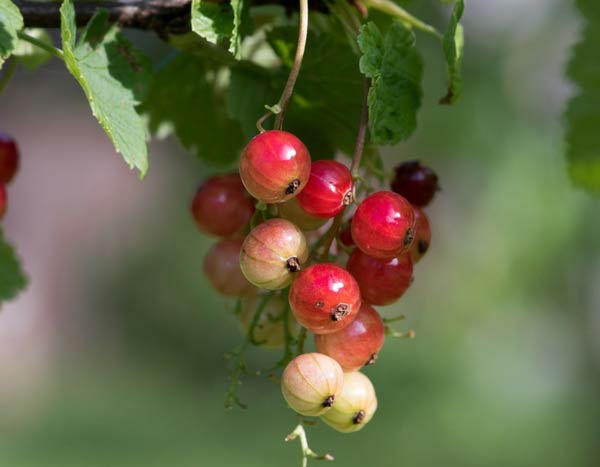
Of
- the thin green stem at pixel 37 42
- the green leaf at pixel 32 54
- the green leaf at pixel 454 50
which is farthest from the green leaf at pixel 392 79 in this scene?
the green leaf at pixel 32 54

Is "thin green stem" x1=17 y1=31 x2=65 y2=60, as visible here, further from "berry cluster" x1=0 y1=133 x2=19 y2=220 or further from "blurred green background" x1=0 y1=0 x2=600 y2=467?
"blurred green background" x1=0 y1=0 x2=600 y2=467

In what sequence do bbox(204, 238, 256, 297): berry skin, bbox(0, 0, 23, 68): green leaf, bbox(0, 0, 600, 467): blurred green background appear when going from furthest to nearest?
bbox(0, 0, 600, 467): blurred green background < bbox(204, 238, 256, 297): berry skin < bbox(0, 0, 23, 68): green leaf

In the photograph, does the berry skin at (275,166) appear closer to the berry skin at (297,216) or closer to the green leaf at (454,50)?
the berry skin at (297,216)

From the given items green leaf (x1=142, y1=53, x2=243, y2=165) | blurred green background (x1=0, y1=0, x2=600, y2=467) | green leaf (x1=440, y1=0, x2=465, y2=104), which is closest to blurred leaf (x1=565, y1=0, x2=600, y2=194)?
green leaf (x1=440, y1=0, x2=465, y2=104)

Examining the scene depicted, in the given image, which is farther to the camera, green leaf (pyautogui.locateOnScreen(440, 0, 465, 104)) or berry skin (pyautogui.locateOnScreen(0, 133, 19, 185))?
berry skin (pyautogui.locateOnScreen(0, 133, 19, 185))

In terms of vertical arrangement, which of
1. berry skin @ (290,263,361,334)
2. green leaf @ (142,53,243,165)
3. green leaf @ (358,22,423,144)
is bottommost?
berry skin @ (290,263,361,334)

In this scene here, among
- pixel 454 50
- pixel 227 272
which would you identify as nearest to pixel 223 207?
pixel 227 272

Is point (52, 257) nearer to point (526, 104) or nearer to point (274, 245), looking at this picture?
point (526, 104)

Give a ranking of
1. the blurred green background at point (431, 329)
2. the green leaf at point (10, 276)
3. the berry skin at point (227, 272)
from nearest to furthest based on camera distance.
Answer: the berry skin at point (227, 272), the green leaf at point (10, 276), the blurred green background at point (431, 329)
